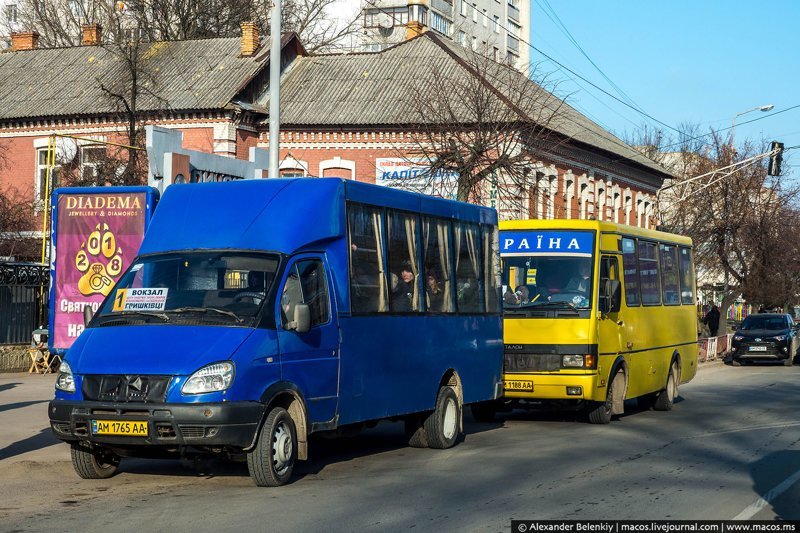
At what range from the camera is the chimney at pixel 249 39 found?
142ft

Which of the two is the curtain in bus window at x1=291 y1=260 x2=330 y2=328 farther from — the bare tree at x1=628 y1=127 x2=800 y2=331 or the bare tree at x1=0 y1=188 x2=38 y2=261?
the bare tree at x1=628 y1=127 x2=800 y2=331

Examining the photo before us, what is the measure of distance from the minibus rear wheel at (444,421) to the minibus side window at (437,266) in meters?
1.04

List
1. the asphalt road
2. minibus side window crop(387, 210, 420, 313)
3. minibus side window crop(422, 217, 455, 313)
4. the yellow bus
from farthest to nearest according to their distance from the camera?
the yellow bus < minibus side window crop(422, 217, 455, 313) < minibus side window crop(387, 210, 420, 313) < the asphalt road

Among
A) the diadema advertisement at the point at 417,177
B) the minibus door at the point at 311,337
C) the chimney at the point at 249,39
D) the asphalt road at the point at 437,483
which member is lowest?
the asphalt road at the point at 437,483

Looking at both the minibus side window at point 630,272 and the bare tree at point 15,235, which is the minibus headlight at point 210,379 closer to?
the minibus side window at point 630,272

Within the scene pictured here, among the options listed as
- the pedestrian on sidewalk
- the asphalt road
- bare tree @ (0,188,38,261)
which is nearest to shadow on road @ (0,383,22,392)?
the asphalt road

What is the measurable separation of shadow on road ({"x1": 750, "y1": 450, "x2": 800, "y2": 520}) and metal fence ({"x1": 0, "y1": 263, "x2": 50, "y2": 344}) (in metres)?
15.3

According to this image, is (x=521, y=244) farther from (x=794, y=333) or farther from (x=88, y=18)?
(x=88, y=18)

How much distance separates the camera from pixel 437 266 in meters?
14.3

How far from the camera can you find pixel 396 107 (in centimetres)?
4062

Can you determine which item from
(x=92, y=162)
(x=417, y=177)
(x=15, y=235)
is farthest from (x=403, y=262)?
(x=92, y=162)

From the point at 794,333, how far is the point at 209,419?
3672 centimetres

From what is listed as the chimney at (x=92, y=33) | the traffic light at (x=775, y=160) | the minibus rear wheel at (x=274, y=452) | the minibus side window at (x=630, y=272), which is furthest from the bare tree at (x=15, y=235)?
the minibus rear wheel at (x=274, y=452)

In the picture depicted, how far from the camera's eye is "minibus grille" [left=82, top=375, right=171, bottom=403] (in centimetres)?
1012
